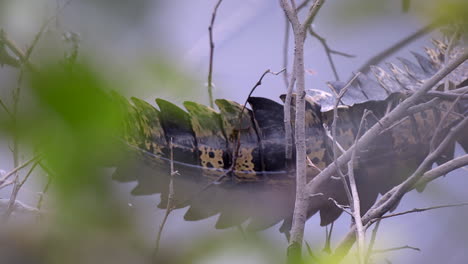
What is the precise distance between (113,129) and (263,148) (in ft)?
0.84

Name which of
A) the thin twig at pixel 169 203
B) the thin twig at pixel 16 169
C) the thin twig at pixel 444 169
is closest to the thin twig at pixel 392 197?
the thin twig at pixel 444 169

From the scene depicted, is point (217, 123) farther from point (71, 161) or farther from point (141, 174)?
point (71, 161)

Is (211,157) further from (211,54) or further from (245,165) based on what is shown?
(211,54)

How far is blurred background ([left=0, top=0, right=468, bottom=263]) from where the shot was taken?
29 centimetres

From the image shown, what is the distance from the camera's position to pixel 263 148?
0.54m

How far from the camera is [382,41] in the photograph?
0.65 metres

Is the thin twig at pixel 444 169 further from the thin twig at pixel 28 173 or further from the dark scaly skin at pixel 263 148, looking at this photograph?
the thin twig at pixel 28 173

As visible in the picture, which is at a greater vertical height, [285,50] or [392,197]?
[285,50]

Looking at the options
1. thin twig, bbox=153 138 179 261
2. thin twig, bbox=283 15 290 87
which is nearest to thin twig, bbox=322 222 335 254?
thin twig, bbox=153 138 179 261

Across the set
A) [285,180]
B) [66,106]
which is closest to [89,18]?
[66,106]

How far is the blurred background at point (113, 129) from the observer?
294 millimetres

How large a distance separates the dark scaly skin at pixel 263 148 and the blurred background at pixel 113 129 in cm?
3

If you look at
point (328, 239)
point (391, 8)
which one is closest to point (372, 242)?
point (328, 239)

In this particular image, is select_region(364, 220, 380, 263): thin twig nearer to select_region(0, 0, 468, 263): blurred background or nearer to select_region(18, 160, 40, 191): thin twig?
select_region(0, 0, 468, 263): blurred background
